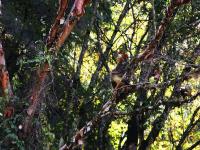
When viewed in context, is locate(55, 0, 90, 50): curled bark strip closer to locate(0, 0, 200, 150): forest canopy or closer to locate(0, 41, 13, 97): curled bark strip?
locate(0, 0, 200, 150): forest canopy

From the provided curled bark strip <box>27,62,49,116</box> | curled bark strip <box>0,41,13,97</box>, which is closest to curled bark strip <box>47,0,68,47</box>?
curled bark strip <box>27,62,49,116</box>

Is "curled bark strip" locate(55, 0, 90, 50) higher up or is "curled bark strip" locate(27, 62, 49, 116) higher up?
"curled bark strip" locate(55, 0, 90, 50)

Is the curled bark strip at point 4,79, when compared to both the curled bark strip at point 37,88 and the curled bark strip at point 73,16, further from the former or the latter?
the curled bark strip at point 73,16

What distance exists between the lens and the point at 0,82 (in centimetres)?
496

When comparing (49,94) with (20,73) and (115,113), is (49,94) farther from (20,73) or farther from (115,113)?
(20,73)

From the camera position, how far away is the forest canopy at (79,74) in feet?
15.7

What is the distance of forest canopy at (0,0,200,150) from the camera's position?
15.7 feet

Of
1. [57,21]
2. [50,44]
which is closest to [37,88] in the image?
[50,44]

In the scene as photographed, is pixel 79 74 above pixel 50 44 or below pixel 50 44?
above

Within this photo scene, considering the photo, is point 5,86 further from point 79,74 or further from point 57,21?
point 79,74

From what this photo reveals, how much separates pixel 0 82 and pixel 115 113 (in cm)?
133

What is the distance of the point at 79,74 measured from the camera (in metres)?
6.65

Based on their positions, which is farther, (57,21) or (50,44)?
(50,44)

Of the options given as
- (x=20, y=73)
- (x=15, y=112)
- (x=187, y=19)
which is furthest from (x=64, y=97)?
(x=187, y=19)
